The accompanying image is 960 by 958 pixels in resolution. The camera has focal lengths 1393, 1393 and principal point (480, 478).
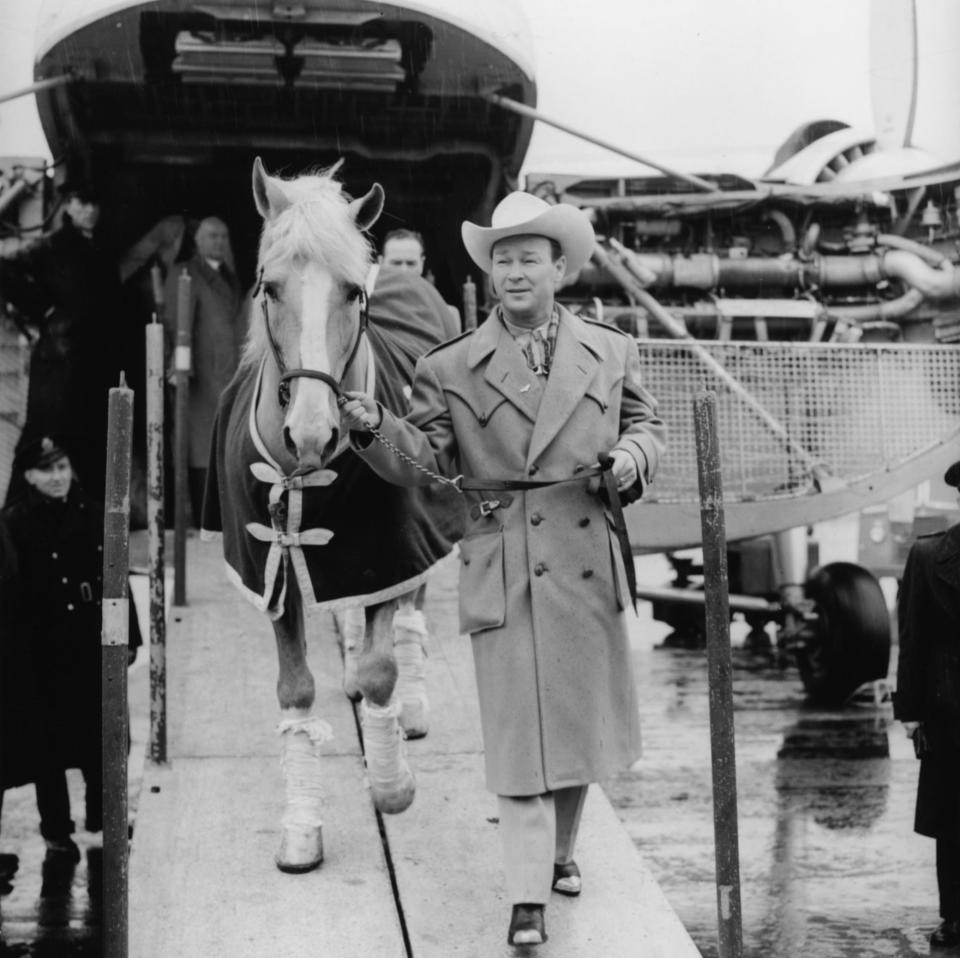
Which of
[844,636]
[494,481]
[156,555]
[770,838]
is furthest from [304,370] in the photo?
[844,636]

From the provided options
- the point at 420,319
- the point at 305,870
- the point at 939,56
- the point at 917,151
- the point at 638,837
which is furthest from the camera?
the point at 917,151

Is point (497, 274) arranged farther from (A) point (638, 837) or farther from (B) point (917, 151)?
(B) point (917, 151)

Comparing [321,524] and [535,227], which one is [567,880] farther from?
[535,227]

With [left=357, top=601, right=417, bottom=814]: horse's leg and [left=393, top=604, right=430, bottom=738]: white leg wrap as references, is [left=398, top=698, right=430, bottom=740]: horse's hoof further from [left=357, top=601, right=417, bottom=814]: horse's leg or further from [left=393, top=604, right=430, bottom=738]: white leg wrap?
[left=357, top=601, right=417, bottom=814]: horse's leg

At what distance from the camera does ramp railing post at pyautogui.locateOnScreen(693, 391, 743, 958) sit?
293 cm

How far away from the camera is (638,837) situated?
5324 millimetres

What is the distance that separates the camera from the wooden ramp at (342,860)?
3387mm

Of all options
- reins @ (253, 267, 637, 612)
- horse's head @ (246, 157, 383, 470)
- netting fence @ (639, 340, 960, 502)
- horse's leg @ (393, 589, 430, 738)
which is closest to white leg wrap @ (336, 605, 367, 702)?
horse's leg @ (393, 589, 430, 738)

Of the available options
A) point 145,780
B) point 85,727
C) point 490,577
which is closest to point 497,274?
point 490,577

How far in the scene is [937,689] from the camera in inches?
170

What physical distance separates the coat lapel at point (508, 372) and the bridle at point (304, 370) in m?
0.30

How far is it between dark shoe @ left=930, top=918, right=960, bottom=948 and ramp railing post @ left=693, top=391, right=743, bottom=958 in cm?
154

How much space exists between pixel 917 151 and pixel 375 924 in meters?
4.94

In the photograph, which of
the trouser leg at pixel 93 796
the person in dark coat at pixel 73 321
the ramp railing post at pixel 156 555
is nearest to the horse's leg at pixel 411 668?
the ramp railing post at pixel 156 555
